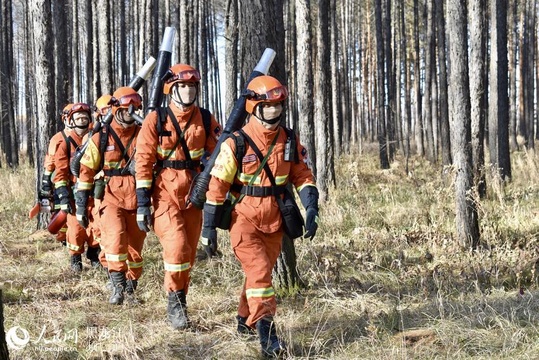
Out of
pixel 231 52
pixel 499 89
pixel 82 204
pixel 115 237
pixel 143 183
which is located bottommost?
pixel 115 237

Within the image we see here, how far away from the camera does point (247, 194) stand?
4629 millimetres

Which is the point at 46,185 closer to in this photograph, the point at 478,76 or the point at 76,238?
the point at 76,238

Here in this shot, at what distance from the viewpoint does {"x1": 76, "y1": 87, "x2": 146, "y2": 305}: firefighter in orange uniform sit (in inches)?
250

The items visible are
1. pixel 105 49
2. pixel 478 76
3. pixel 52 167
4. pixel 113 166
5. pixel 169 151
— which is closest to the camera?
Answer: pixel 169 151

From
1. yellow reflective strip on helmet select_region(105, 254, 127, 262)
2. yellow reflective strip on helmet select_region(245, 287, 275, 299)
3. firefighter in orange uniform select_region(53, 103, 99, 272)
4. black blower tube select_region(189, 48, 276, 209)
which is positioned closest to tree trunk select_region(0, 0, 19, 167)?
firefighter in orange uniform select_region(53, 103, 99, 272)

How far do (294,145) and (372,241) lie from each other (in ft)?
11.2

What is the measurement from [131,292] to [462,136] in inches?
166

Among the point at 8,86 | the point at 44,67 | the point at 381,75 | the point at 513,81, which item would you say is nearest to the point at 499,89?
the point at 381,75

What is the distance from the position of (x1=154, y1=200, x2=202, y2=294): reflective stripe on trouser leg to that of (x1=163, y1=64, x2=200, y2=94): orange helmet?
1.01 metres

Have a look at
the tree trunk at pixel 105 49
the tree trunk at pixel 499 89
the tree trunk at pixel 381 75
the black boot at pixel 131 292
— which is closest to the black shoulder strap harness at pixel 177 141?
the black boot at pixel 131 292

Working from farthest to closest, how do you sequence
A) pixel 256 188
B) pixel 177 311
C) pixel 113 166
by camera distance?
pixel 113 166 → pixel 177 311 → pixel 256 188

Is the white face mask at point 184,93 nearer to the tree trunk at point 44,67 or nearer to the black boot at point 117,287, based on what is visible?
the black boot at point 117,287

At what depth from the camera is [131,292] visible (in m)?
6.42

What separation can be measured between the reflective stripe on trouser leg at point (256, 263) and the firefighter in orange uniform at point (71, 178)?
3979mm
